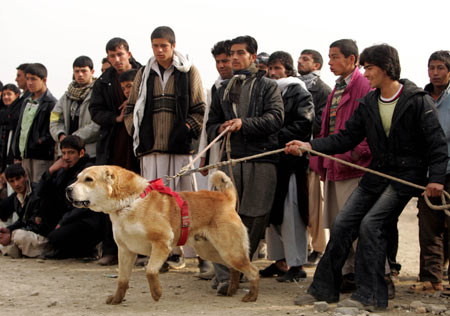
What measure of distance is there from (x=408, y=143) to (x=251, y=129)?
64.6 inches

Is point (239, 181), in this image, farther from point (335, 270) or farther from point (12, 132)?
point (12, 132)

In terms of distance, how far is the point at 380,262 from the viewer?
5.49 meters

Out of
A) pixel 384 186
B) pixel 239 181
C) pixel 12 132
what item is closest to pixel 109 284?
pixel 239 181

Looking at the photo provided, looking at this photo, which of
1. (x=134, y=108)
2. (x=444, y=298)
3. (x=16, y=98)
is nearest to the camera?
(x=444, y=298)

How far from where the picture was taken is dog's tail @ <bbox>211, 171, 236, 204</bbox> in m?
6.13

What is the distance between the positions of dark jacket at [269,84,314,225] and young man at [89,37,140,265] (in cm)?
229

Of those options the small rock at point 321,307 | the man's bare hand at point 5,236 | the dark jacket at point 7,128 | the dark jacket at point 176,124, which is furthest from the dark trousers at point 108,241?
the small rock at point 321,307

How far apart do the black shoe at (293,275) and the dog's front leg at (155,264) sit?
73.5 inches

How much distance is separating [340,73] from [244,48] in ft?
3.56

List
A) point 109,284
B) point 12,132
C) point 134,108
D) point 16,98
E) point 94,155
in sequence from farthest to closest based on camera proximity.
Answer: point 16,98, point 12,132, point 94,155, point 134,108, point 109,284

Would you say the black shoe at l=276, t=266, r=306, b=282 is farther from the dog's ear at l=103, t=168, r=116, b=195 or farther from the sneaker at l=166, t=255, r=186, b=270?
the dog's ear at l=103, t=168, r=116, b=195

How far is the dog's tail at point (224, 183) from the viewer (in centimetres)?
613

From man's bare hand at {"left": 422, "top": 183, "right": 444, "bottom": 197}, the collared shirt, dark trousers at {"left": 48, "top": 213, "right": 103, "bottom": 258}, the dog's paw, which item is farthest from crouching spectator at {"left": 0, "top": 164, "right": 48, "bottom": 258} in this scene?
man's bare hand at {"left": 422, "top": 183, "right": 444, "bottom": 197}

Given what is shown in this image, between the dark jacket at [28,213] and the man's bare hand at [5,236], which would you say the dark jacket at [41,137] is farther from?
the man's bare hand at [5,236]
